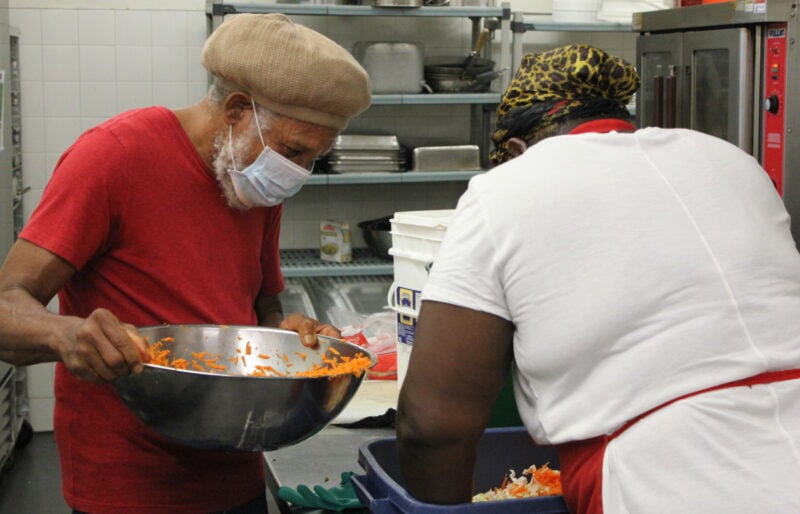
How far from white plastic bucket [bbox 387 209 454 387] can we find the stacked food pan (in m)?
2.53

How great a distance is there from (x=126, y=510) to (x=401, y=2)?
3565mm

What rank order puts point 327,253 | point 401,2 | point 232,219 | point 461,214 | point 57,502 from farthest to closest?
1. point 327,253
2. point 401,2
3. point 57,502
4. point 232,219
5. point 461,214

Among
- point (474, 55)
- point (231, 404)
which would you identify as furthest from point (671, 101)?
point (231, 404)

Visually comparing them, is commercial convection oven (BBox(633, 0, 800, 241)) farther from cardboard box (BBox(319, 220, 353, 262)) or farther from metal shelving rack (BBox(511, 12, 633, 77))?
cardboard box (BBox(319, 220, 353, 262))

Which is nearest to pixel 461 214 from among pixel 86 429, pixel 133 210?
pixel 133 210

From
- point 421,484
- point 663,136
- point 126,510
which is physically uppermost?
point 663,136

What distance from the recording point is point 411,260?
2.46 m

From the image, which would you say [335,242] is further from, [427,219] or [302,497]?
[302,497]

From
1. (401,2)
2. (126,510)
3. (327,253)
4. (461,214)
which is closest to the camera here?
(461,214)

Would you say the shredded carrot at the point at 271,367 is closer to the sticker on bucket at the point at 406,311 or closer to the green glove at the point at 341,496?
the green glove at the point at 341,496

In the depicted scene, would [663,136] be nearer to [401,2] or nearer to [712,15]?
[712,15]

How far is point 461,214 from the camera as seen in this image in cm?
149

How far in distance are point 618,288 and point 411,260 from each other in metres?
1.08

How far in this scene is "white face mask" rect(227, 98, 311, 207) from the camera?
186 centimetres
